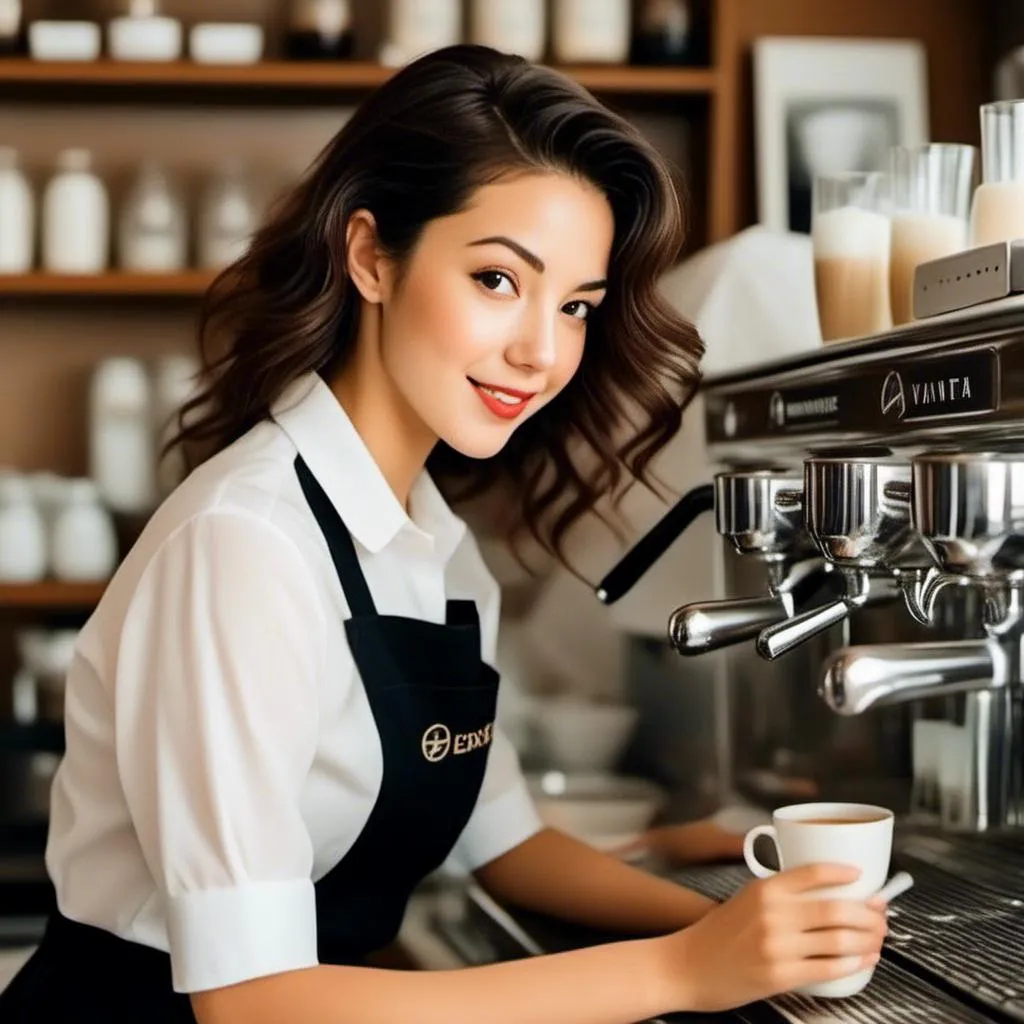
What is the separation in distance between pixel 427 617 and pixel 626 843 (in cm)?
34

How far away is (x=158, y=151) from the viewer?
2365mm

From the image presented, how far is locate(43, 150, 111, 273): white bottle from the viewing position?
2.21 m

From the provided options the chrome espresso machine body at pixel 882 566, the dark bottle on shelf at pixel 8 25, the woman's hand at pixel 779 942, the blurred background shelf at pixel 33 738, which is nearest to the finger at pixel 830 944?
the woman's hand at pixel 779 942

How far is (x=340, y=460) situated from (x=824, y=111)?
4.53 feet

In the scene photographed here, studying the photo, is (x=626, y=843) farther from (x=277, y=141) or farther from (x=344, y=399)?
(x=277, y=141)

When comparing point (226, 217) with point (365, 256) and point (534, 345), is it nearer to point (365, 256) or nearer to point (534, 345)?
point (365, 256)

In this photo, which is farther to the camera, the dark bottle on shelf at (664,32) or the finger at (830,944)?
the dark bottle on shelf at (664,32)

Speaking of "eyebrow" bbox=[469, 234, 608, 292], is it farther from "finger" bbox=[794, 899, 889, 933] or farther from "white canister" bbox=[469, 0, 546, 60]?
"white canister" bbox=[469, 0, 546, 60]

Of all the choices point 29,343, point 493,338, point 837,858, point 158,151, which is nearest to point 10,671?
point 29,343

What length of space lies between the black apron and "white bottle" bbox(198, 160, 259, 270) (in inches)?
45.4

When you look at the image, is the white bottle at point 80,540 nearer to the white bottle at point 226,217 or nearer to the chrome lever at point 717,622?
the white bottle at point 226,217

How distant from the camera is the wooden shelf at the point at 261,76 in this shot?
216 cm

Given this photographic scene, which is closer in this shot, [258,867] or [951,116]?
[258,867]

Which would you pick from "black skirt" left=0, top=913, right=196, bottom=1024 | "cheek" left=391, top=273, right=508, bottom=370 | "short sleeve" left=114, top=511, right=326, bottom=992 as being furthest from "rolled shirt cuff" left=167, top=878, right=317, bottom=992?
"cheek" left=391, top=273, right=508, bottom=370
